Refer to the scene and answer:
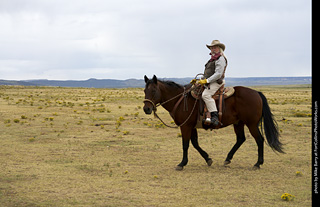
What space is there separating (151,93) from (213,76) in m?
1.68

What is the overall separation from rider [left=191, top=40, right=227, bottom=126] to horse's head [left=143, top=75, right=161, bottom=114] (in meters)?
1.17

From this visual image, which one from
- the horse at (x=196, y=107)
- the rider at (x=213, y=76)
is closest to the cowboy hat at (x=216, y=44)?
the rider at (x=213, y=76)

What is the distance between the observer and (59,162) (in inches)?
425

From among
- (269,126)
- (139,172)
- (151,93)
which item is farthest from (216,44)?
(139,172)

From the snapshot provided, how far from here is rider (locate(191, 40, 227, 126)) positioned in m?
9.55

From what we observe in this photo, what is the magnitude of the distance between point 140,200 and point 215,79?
3.91 metres

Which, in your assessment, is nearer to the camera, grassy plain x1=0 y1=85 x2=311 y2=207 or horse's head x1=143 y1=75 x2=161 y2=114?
grassy plain x1=0 y1=85 x2=311 y2=207

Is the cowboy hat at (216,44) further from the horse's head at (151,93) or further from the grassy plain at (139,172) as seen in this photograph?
the grassy plain at (139,172)

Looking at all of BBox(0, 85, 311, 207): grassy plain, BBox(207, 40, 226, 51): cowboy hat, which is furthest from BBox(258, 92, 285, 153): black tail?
BBox(207, 40, 226, 51): cowboy hat

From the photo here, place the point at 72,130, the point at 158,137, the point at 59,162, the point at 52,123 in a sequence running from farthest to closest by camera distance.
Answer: the point at 52,123 → the point at 72,130 → the point at 158,137 → the point at 59,162

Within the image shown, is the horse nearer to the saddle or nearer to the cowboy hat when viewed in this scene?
the saddle

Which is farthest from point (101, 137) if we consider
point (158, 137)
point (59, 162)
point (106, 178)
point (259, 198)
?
point (259, 198)

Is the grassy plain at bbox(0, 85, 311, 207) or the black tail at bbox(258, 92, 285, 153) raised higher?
the black tail at bbox(258, 92, 285, 153)

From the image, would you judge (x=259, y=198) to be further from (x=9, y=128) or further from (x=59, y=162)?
(x=9, y=128)
